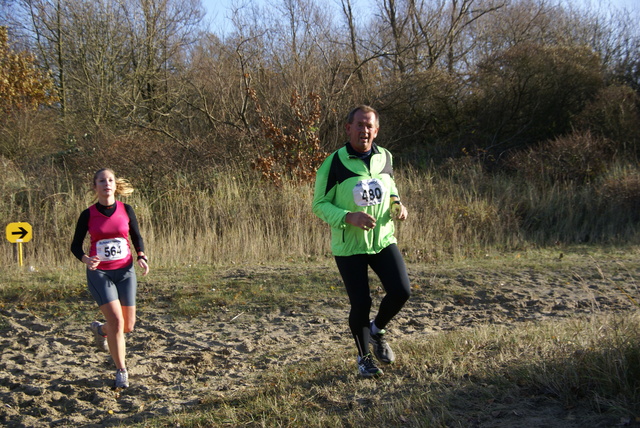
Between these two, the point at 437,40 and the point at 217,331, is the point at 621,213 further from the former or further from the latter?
the point at 437,40

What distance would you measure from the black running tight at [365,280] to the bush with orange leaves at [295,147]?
9.33 m

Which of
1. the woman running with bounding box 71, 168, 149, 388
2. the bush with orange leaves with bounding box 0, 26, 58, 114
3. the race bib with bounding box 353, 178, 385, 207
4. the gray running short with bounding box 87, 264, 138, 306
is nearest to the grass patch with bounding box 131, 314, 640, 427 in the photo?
the woman running with bounding box 71, 168, 149, 388

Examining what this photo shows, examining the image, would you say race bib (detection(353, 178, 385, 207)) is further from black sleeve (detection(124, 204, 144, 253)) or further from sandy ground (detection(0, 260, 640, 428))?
black sleeve (detection(124, 204, 144, 253))

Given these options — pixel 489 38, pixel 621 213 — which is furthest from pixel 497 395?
pixel 489 38

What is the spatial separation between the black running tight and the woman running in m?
1.79

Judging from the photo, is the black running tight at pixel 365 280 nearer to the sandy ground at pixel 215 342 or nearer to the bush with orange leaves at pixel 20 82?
the sandy ground at pixel 215 342

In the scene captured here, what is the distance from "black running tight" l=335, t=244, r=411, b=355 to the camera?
13.8 feet

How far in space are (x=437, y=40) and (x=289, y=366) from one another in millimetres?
19424

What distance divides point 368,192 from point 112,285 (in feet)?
Answer: 7.13

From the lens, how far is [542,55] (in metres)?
18.7

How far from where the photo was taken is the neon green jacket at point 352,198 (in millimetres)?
4203

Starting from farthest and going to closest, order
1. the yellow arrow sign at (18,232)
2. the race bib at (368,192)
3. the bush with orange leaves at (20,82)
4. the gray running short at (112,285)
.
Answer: the bush with orange leaves at (20,82) < the yellow arrow sign at (18,232) < the gray running short at (112,285) < the race bib at (368,192)

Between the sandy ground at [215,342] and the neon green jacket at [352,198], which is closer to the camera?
the neon green jacket at [352,198]

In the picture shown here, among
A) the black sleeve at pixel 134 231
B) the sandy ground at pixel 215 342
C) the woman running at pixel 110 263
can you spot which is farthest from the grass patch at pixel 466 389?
the black sleeve at pixel 134 231
